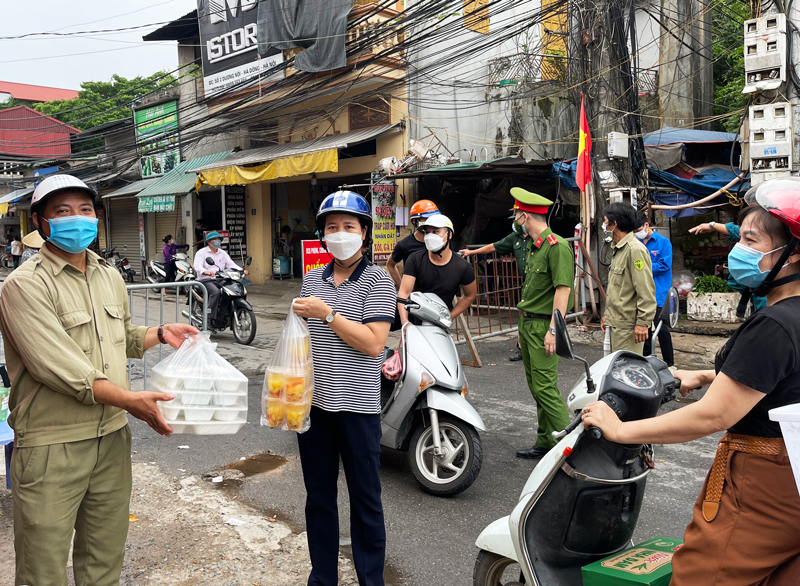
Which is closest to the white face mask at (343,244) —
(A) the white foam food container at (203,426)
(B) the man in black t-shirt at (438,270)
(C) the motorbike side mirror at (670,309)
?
(A) the white foam food container at (203,426)

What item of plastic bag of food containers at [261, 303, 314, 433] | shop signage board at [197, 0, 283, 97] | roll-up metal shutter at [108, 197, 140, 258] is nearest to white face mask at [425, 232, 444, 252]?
plastic bag of food containers at [261, 303, 314, 433]

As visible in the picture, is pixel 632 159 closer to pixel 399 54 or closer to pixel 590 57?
pixel 590 57

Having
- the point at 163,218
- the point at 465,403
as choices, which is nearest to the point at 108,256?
the point at 163,218

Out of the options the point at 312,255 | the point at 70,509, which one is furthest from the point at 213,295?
the point at 70,509

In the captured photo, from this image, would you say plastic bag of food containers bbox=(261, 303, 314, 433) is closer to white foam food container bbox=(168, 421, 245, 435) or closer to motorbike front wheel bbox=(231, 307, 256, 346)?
white foam food container bbox=(168, 421, 245, 435)

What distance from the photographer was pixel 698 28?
1413cm

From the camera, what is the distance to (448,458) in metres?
4.03

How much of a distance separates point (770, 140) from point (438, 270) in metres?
5.09

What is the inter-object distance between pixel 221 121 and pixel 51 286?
16.4m

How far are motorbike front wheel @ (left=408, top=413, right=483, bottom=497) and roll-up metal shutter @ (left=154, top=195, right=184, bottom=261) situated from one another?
17233 millimetres

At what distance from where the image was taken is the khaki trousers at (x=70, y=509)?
219 centimetres

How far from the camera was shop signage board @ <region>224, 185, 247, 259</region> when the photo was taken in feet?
58.3

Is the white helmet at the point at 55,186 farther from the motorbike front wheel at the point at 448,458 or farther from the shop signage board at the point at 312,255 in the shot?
the shop signage board at the point at 312,255

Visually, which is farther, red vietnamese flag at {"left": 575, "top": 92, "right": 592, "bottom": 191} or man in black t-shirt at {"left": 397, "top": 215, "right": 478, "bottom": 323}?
red vietnamese flag at {"left": 575, "top": 92, "right": 592, "bottom": 191}
